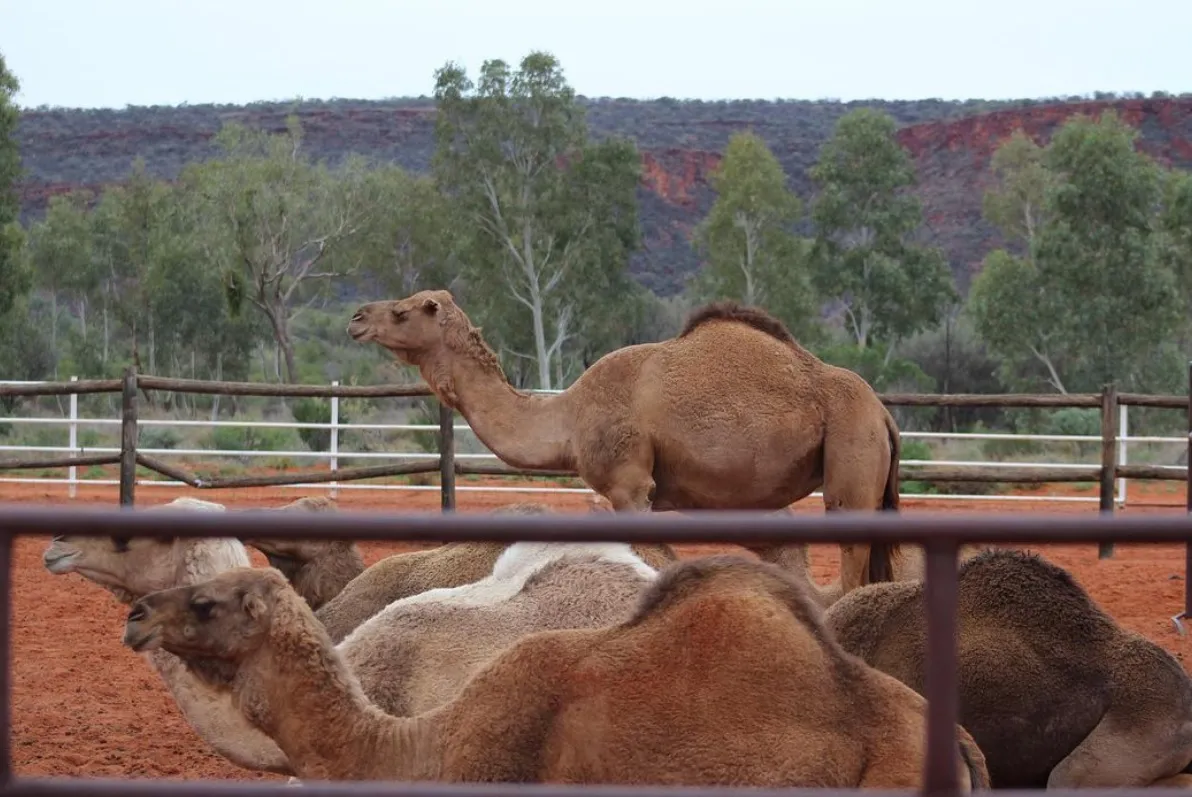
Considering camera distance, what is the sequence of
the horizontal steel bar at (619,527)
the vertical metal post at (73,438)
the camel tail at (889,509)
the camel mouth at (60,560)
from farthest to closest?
the vertical metal post at (73,438), the camel tail at (889,509), the camel mouth at (60,560), the horizontal steel bar at (619,527)

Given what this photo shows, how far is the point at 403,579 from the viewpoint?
22.5 feet

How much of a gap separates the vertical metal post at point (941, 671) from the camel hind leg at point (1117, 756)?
297cm

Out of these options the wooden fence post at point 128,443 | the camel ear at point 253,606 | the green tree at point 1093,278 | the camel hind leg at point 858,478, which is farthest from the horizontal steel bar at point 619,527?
the green tree at point 1093,278

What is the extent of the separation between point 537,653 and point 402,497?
1703 cm

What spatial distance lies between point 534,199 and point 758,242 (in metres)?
6.86

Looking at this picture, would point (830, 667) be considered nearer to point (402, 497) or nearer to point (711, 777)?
point (711, 777)

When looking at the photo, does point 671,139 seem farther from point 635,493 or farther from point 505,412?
point 635,493

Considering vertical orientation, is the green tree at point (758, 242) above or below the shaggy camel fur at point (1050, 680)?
above

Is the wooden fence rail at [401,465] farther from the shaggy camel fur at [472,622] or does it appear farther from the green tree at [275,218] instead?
the green tree at [275,218]

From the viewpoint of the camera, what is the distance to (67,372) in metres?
41.0

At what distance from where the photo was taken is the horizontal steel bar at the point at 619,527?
7.23 feet

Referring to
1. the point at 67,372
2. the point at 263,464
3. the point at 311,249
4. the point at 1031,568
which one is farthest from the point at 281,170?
the point at 1031,568

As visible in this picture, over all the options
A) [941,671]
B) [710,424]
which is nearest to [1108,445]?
[710,424]

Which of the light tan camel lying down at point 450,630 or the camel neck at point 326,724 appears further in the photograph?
the light tan camel lying down at point 450,630
